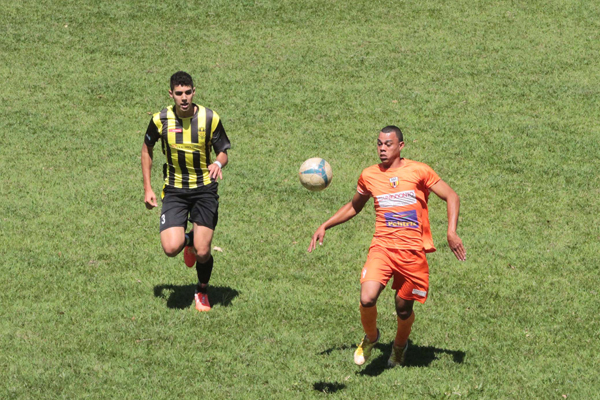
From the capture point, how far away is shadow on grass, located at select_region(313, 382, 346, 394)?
773 cm

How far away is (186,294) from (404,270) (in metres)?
3.42

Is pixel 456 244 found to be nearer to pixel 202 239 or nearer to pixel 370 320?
pixel 370 320

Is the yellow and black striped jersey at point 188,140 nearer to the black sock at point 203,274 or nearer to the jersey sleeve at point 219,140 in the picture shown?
the jersey sleeve at point 219,140

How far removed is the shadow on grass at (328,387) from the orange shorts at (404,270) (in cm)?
111

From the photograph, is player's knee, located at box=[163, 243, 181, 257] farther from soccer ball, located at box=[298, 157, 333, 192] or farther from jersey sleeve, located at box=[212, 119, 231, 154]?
soccer ball, located at box=[298, 157, 333, 192]

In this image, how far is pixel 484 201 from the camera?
13.4 m

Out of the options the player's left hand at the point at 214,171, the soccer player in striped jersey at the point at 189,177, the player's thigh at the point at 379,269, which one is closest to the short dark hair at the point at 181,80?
the soccer player in striped jersey at the point at 189,177

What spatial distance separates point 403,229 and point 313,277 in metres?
2.88

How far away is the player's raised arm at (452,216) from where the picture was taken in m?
7.57

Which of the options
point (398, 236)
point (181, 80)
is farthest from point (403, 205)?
point (181, 80)

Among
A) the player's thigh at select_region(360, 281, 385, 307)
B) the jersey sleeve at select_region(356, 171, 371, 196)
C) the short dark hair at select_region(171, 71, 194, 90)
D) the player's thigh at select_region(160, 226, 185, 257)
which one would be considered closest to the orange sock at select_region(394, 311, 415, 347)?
the player's thigh at select_region(360, 281, 385, 307)

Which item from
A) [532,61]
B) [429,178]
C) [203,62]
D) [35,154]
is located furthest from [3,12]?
[429,178]

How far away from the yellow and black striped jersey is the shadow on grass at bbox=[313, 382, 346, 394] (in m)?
3.18

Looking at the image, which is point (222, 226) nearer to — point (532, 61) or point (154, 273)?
point (154, 273)
